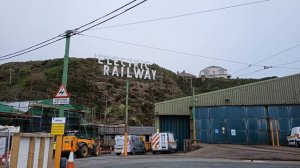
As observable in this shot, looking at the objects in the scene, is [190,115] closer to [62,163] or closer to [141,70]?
[62,163]

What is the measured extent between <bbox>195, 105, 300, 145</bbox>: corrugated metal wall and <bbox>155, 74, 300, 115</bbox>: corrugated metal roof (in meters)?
0.93

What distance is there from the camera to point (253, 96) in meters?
35.4

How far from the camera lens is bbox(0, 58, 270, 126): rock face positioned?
67375 mm

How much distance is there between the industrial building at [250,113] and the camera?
33469 millimetres

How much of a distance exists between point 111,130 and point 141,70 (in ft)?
134

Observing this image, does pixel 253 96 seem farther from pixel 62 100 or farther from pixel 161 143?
pixel 62 100

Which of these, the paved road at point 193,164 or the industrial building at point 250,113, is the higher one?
the industrial building at point 250,113

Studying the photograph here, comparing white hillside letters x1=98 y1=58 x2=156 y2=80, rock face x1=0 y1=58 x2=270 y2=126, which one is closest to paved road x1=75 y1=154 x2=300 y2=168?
rock face x1=0 y1=58 x2=270 y2=126

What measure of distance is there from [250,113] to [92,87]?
159ft

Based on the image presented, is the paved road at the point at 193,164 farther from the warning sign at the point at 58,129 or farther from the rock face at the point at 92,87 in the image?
the rock face at the point at 92,87

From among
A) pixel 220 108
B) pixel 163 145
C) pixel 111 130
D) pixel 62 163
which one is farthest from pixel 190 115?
pixel 62 163

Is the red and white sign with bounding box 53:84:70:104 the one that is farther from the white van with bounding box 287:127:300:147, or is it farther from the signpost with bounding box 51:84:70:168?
the white van with bounding box 287:127:300:147

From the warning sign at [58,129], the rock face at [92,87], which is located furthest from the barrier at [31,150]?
the rock face at [92,87]

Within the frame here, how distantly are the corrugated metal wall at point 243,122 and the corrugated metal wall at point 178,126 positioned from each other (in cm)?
312
